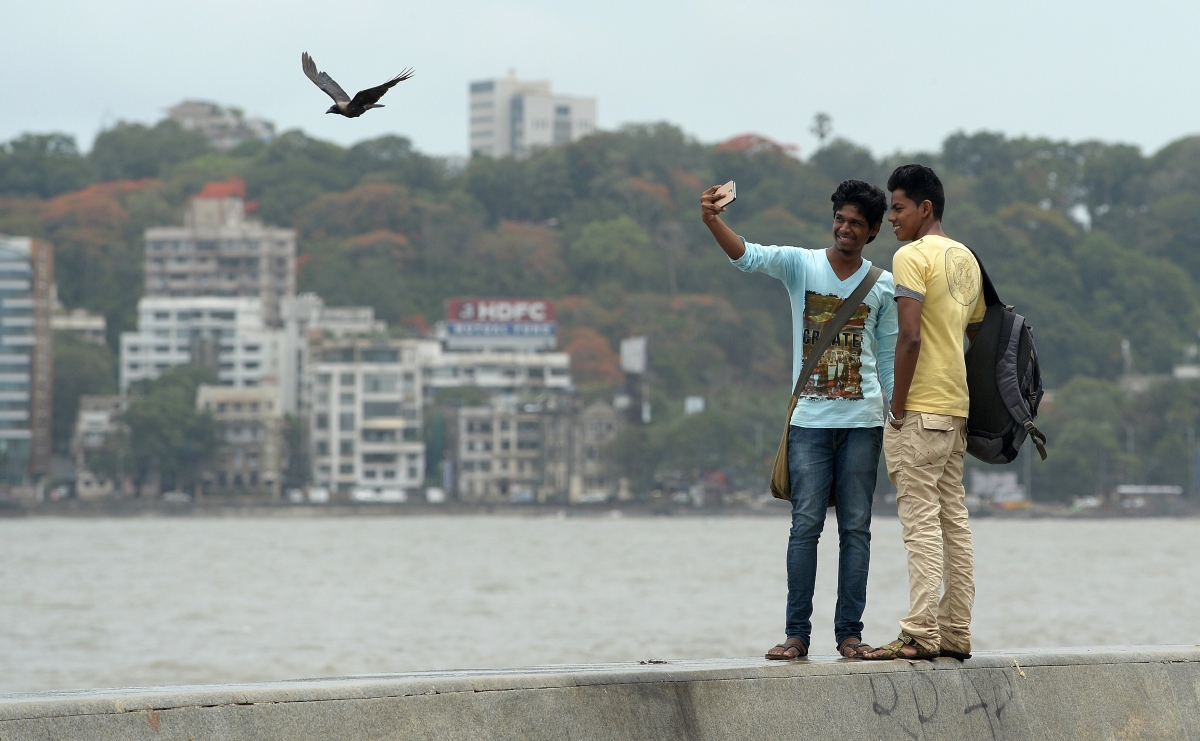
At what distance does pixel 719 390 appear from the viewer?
120062 millimetres

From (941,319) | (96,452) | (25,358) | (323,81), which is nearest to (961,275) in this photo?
(941,319)

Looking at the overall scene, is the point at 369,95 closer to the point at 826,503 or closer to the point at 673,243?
the point at 826,503

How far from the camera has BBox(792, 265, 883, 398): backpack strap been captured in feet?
18.6

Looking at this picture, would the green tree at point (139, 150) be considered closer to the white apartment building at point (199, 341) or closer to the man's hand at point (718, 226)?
the white apartment building at point (199, 341)

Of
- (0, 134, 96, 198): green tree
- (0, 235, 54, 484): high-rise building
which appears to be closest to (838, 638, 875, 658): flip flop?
(0, 235, 54, 484): high-rise building

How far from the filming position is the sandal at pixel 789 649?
218 inches

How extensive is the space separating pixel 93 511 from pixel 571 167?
2187 inches

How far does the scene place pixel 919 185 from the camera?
5.70 metres

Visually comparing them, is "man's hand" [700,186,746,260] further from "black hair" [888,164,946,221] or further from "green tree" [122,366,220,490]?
"green tree" [122,366,220,490]

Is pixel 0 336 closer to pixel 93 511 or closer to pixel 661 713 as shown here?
pixel 93 511

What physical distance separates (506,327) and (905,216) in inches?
4696

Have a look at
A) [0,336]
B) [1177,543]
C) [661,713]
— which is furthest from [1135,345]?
[661,713]

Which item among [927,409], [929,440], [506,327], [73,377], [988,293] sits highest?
[506,327]

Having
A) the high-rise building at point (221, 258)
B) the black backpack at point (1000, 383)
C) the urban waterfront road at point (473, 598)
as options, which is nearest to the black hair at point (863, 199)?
the black backpack at point (1000, 383)
